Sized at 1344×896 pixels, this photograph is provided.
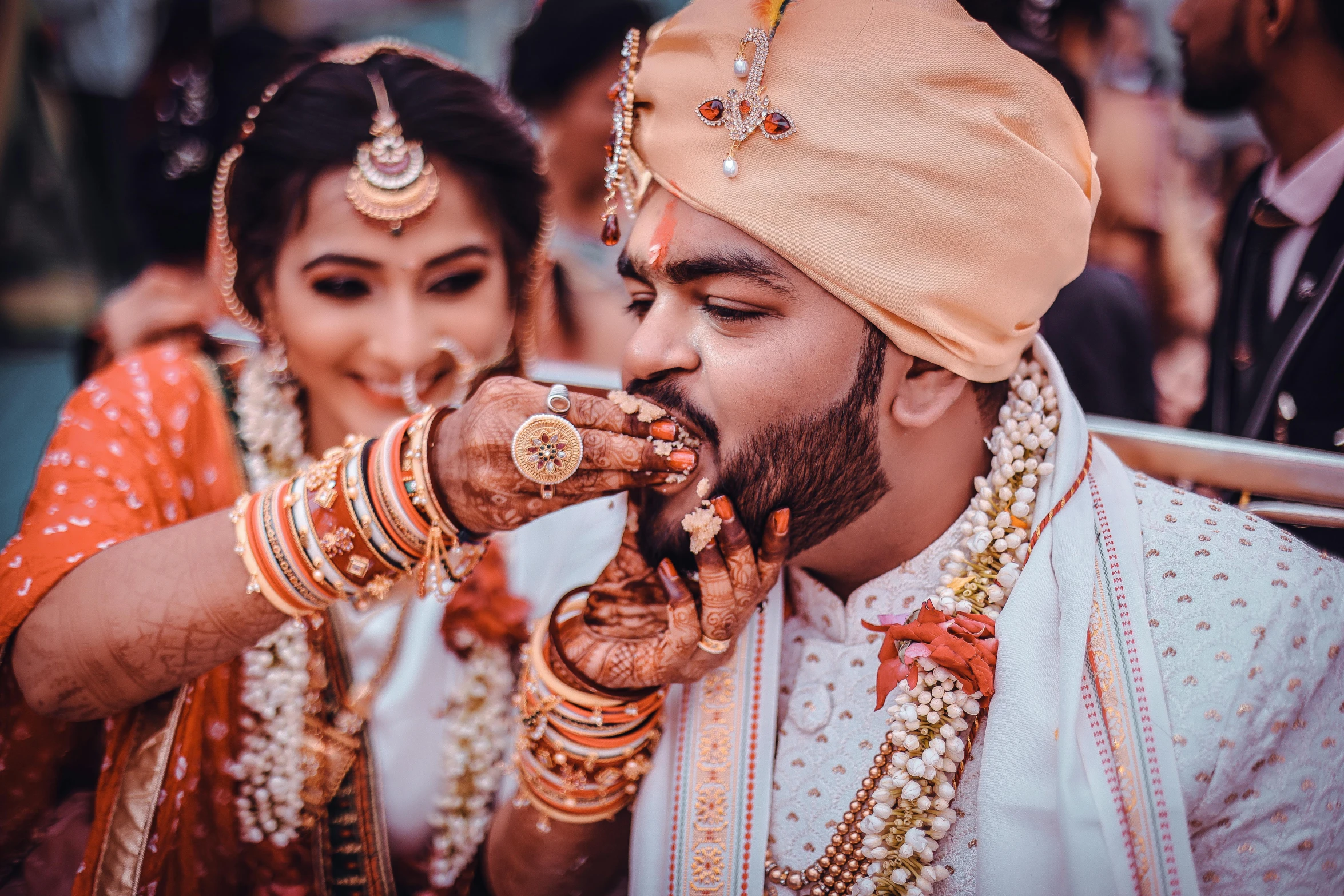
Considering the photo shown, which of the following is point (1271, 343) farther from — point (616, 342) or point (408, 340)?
point (616, 342)

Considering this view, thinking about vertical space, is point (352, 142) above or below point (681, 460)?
above

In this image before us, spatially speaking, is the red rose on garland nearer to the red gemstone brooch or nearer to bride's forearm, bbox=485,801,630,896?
bride's forearm, bbox=485,801,630,896

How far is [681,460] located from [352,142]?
3.97 ft

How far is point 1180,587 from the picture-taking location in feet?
4.78

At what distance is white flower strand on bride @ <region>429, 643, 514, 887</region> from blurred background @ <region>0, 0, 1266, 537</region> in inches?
65.2

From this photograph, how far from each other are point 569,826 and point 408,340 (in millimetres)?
1104

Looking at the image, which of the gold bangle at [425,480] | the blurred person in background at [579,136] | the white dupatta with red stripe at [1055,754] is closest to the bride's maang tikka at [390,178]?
the gold bangle at [425,480]

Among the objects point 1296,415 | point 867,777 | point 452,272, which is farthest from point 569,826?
point 1296,415

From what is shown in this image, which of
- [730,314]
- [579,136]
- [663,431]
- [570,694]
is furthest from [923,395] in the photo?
[579,136]

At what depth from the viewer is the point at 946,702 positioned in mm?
1494

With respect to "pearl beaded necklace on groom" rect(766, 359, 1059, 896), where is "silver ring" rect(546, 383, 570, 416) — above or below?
above

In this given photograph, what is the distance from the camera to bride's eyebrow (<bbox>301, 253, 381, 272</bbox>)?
2002mm

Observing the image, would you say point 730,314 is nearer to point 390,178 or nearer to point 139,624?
point 390,178

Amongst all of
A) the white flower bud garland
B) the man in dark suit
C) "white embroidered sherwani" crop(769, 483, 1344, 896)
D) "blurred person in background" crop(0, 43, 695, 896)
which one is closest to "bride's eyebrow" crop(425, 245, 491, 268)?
"blurred person in background" crop(0, 43, 695, 896)
